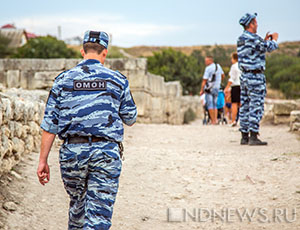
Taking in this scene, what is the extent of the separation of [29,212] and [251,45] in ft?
15.1

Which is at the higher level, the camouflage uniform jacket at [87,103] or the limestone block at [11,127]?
the camouflage uniform jacket at [87,103]

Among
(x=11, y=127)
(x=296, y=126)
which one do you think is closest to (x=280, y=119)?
(x=296, y=126)

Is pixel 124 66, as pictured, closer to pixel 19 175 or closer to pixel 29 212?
pixel 19 175

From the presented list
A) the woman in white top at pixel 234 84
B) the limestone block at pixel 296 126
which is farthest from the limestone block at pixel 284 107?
the limestone block at pixel 296 126

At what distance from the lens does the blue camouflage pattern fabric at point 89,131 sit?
3.06 m

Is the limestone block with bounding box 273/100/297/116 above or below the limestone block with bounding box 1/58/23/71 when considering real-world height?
below

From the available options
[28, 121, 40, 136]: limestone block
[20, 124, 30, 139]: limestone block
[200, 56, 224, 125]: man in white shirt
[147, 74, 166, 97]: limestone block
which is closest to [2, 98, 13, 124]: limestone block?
[20, 124, 30, 139]: limestone block

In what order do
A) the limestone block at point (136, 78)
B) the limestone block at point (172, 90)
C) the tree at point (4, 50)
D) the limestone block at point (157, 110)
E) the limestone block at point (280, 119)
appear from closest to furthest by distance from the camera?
the limestone block at point (280, 119) < the limestone block at point (136, 78) < the limestone block at point (157, 110) < the limestone block at point (172, 90) < the tree at point (4, 50)

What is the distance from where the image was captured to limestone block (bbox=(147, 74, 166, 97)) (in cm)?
1436

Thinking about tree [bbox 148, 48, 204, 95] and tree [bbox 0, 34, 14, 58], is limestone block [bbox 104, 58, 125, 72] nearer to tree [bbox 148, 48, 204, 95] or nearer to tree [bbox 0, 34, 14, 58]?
tree [bbox 148, 48, 204, 95]

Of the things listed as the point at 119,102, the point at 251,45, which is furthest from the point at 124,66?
the point at 119,102

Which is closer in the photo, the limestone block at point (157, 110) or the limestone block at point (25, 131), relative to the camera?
the limestone block at point (25, 131)

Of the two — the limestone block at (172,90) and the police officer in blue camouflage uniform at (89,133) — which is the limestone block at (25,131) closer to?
the police officer in blue camouflage uniform at (89,133)

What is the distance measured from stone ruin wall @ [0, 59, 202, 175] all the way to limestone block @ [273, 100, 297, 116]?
359 centimetres
